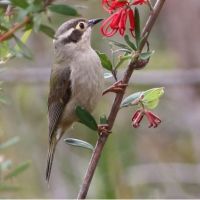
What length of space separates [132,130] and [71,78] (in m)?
3.72

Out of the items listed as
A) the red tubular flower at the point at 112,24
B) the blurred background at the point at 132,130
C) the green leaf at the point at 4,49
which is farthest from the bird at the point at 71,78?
the green leaf at the point at 4,49

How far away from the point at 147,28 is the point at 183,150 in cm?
639

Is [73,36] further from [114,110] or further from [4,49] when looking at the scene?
[4,49]

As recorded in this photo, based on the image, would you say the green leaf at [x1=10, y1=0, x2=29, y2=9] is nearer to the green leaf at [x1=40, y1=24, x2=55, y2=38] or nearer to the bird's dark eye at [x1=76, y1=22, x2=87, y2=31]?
the green leaf at [x1=40, y1=24, x2=55, y2=38]

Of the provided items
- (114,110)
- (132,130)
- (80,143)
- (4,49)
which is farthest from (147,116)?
(132,130)

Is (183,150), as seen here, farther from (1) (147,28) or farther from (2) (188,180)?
(1) (147,28)

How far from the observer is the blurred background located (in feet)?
23.7

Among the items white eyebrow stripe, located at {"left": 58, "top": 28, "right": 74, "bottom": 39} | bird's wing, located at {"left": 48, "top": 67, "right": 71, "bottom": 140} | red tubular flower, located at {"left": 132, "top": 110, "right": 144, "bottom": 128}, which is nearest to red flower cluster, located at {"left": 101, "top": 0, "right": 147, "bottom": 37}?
red tubular flower, located at {"left": 132, "top": 110, "right": 144, "bottom": 128}

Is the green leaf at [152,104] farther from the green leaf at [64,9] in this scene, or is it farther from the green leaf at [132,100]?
the green leaf at [64,9]

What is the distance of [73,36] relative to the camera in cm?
466

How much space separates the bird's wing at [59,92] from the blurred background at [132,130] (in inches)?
44.5

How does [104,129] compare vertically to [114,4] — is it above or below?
below

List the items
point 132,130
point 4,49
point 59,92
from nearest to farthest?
point 4,49
point 59,92
point 132,130

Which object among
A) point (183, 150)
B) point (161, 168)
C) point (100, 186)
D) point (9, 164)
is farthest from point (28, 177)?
point (9, 164)
